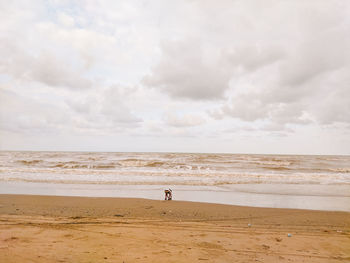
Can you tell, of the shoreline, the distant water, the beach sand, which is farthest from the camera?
the distant water

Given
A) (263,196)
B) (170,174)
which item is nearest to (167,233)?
(263,196)

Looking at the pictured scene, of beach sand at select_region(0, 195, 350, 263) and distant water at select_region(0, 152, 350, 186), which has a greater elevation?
beach sand at select_region(0, 195, 350, 263)

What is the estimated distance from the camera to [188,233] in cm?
635

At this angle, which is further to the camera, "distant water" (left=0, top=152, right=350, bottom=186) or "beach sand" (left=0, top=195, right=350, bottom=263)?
"distant water" (left=0, top=152, right=350, bottom=186)

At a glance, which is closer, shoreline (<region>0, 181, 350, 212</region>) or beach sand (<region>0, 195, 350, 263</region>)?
beach sand (<region>0, 195, 350, 263</region>)

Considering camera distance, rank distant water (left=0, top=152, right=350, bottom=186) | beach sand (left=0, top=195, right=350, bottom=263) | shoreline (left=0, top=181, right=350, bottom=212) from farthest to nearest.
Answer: distant water (left=0, top=152, right=350, bottom=186), shoreline (left=0, top=181, right=350, bottom=212), beach sand (left=0, top=195, right=350, bottom=263)

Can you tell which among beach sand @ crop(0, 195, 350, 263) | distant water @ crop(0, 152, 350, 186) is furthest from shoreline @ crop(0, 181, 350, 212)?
distant water @ crop(0, 152, 350, 186)

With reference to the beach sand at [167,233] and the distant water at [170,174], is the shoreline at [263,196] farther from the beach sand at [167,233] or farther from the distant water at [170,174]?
the distant water at [170,174]

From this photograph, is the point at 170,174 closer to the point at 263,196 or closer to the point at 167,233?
the point at 263,196

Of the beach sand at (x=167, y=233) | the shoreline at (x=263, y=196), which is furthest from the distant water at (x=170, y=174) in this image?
the beach sand at (x=167, y=233)

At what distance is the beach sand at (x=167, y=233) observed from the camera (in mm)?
4816

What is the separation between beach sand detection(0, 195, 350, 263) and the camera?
4816 mm

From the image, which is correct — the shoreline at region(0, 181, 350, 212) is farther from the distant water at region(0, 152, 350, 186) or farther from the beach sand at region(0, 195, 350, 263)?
the distant water at region(0, 152, 350, 186)

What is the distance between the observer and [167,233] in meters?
6.29
